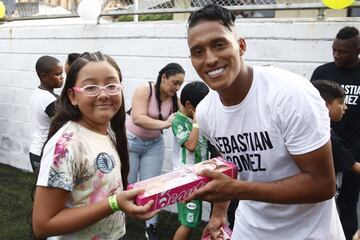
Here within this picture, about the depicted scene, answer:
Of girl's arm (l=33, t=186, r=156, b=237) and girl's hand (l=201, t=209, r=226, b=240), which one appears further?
girl's hand (l=201, t=209, r=226, b=240)

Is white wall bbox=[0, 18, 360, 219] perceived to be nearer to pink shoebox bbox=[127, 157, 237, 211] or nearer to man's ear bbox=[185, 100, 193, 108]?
man's ear bbox=[185, 100, 193, 108]

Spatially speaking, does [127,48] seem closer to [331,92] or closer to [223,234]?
[331,92]

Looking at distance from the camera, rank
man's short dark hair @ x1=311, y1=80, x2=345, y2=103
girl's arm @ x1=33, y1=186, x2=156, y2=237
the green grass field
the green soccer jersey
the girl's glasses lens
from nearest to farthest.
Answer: girl's arm @ x1=33, y1=186, x2=156, y2=237, the girl's glasses lens, man's short dark hair @ x1=311, y1=80, x2=345, y2=103, the green soccer jersey, the green grass field

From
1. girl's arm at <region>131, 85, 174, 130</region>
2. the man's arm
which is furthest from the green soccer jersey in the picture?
the man's arm

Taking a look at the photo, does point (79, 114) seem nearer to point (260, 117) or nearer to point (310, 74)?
point (260, 117)

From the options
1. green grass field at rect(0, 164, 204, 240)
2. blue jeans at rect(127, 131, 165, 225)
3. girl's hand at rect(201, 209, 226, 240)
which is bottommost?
green grass field at rect(0, 164, 204, 240)

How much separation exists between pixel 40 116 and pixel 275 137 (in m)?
2.81

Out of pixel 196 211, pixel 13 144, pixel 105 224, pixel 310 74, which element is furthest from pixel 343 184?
pixel 13 144

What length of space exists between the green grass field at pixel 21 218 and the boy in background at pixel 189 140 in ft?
2.59

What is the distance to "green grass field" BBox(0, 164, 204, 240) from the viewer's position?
14.4 ft

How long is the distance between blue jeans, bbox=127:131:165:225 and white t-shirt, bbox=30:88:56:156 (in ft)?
2.66

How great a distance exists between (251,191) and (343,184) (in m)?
2.34

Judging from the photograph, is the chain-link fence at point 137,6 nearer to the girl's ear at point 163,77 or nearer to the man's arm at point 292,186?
the girl's ear at point 163,77

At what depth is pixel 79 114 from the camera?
2.00m
